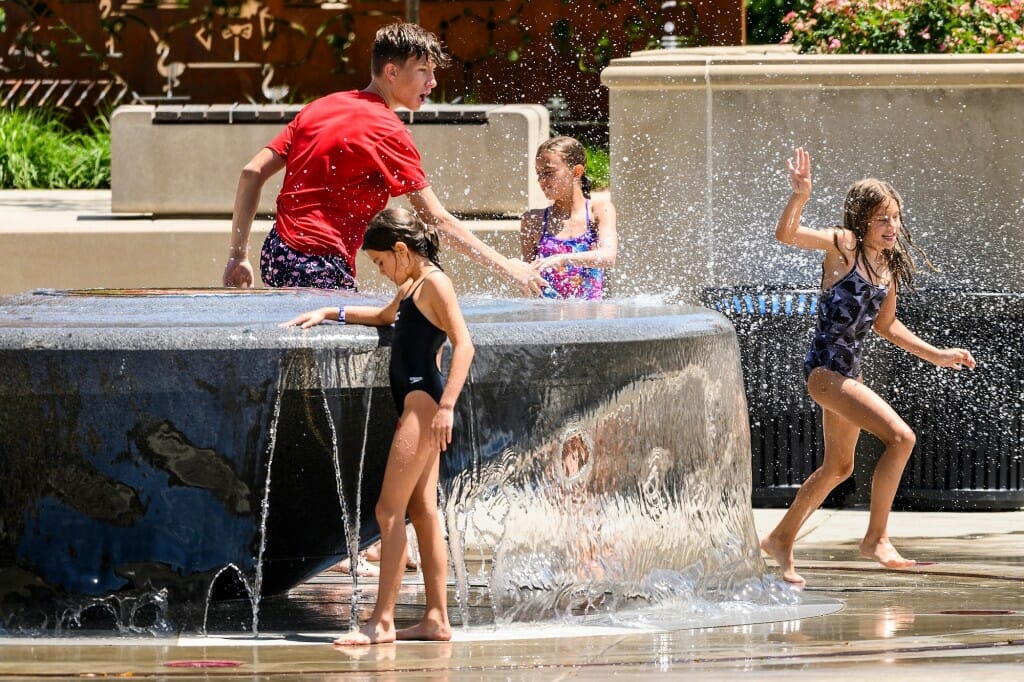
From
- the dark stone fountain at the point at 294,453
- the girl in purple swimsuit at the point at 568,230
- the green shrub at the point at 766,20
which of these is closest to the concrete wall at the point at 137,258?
the girl in purple swimsuit at the point at 568,230

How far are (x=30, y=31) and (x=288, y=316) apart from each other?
1476 centimetres

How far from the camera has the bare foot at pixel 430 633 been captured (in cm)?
604

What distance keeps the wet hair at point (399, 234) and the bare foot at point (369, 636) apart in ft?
3.47

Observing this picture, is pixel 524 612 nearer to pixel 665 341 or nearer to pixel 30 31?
pixel 665 341

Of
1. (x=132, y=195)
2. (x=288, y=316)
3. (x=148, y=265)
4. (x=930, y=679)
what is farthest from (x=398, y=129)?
(x=132, y=195)

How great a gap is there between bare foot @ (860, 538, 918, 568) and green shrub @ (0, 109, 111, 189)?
37.1 feet

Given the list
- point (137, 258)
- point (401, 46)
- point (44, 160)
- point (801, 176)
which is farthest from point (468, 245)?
point (44, 160)

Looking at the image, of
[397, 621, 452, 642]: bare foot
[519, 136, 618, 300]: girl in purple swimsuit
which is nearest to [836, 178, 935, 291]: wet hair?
[519, 136, 618, 300]: girl in purple swimsuit

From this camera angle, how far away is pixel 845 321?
7.41 metres

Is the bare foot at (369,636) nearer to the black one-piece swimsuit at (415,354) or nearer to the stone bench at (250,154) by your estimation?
the black one-piece swimsuit at (415,354)

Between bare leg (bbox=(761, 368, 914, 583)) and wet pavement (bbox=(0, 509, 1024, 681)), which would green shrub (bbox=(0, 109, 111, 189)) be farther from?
bare leg (bbox=(761, 368, 914, 583))

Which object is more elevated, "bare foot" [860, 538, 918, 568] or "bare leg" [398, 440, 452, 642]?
"bare leg" [398, 440, 452, 642]

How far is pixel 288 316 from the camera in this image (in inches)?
249

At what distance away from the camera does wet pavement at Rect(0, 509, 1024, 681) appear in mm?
5418
